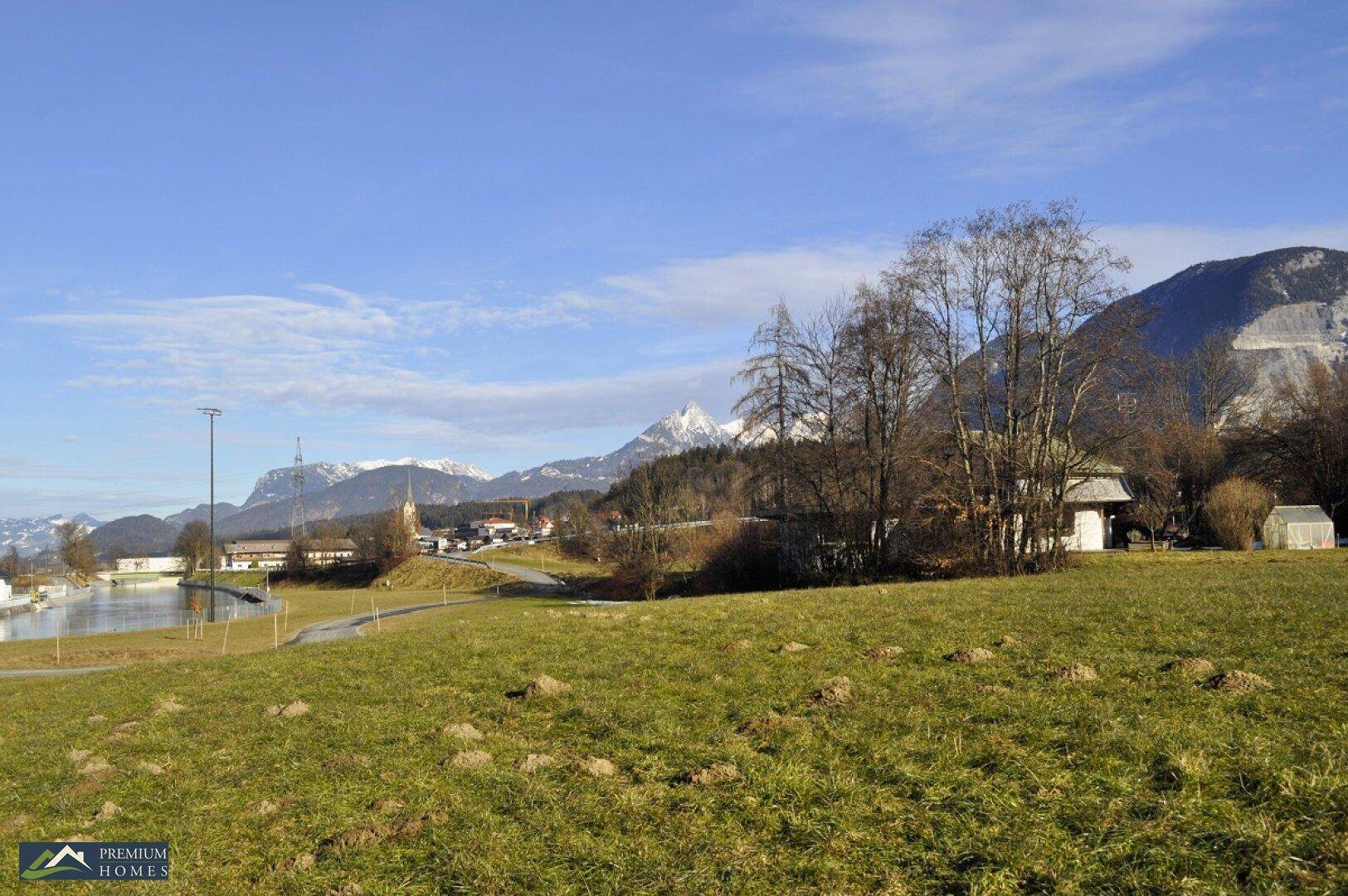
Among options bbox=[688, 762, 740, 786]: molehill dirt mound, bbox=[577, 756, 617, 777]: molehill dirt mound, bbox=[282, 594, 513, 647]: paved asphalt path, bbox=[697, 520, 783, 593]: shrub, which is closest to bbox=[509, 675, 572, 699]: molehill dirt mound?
bbox=[577, 756, 617, 777]: molehill dirt mound

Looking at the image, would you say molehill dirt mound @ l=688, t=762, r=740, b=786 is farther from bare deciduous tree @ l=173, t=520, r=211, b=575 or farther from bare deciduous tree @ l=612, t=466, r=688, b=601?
bare deciduous tree @ l=173, t=520, r=211, b=575

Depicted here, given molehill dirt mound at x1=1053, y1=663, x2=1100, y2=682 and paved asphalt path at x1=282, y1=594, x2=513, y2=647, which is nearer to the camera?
molehill dirt mound at x1=1053, y1=663, x2=1100, y2=682

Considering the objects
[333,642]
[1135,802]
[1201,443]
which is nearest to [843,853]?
[1135,802]

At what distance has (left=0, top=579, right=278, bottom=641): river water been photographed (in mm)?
60781

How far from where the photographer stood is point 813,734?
848 cm

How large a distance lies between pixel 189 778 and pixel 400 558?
363 feet

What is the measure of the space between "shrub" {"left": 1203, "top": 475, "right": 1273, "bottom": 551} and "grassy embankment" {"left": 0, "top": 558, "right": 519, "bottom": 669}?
43.7 meters

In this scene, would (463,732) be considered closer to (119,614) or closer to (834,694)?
(834,694)

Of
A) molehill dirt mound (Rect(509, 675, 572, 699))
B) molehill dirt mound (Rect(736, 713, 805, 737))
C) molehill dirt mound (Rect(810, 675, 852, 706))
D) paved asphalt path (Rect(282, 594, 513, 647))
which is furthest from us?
paved asphalt path (Rect(282, 594, 513, 647))

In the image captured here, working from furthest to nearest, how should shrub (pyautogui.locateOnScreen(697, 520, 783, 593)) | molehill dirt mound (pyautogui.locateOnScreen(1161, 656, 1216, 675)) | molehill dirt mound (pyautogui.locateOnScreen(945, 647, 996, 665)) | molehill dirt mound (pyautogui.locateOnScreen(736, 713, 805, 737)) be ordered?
shrub (pyautogui.locateOnScreen(697, 520, 783, 593)) < molehill dirt mound (pyautogui.locateOnScreen(945, 647, 996, 665)) < molehill dirt mound (pyautogui.locateOnScreen(1161, 656, 1216, 675)) < molehill dirt mound (pyautogui.locateOnScreen(736, 713, 805, 737))

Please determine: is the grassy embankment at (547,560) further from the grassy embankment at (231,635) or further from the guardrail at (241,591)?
the guardrail at (241,591)

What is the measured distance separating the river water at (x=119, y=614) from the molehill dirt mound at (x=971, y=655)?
43086mm

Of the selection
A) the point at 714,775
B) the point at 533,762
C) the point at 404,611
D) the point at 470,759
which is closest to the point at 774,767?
the point at 714,775

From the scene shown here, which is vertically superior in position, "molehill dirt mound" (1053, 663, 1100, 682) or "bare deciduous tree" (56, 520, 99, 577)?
"molehill dirt mound" (1053, 663, 1100, 682)
